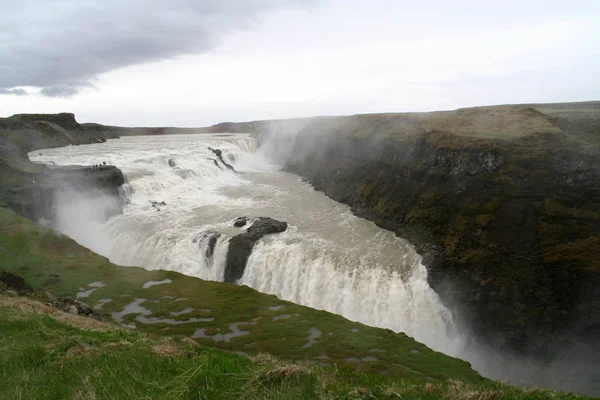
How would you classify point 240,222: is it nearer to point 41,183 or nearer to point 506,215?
point 41,183

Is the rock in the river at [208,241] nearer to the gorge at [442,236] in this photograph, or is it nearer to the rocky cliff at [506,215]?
the gorge at [442,236]

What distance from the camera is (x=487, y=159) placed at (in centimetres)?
2503

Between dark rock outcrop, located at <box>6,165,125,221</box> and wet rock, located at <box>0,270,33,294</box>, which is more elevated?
dark rock outcrop, located at <box>6,165,125,221</box>

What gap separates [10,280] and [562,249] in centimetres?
2511

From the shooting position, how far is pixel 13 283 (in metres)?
15.3

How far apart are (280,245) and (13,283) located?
559 inches

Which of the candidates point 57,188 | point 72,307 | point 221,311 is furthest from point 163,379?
point 57,188

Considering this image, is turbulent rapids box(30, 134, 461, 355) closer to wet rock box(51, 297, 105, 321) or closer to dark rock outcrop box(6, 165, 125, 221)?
dark rock outcrop box(6, 165, 125, 221)

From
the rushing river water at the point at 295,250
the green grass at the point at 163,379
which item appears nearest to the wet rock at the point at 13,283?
the green grass at the point at 163,379

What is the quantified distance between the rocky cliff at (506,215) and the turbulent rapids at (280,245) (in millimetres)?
1538

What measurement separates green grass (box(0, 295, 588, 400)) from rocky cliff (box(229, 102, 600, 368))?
13702mm

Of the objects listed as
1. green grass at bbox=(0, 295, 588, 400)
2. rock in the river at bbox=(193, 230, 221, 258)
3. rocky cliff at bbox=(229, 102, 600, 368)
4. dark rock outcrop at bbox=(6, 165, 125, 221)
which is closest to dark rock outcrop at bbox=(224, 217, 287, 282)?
rock in the river at bbox=(193, 230, 221, 258)

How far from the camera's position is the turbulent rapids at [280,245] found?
67.3 ft

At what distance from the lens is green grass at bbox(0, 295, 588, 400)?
224 inches
